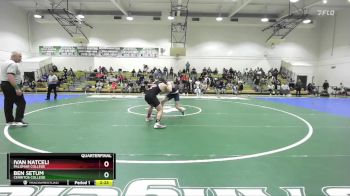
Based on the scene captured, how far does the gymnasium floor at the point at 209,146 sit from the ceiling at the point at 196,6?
17.3 meters

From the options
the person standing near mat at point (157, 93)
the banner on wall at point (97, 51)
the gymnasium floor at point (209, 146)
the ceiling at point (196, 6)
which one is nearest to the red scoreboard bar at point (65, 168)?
the gymnasium floor at point (209, 146)

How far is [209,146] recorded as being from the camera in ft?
19.5

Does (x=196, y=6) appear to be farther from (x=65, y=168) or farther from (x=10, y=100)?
(x=65, y=168)

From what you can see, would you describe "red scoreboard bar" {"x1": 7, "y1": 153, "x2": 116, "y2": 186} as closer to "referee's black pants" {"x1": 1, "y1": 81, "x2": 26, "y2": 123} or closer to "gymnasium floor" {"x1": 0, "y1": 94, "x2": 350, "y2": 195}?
"gymnasium floor" {"x1": 0, "y1": 94, "x2": 350, "y2": 195}

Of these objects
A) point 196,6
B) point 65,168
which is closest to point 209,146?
point 65,168

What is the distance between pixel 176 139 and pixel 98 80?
74.0ft

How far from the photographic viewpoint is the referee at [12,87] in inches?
293

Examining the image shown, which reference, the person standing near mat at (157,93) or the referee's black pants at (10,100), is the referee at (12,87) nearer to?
the referee's black pants at (10,100)

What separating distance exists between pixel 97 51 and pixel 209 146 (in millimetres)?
27215

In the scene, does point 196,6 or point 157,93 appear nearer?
point 157,93

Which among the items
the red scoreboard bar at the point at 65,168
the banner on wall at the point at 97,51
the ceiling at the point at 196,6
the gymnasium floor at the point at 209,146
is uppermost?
the ceiling at the point at 196,6

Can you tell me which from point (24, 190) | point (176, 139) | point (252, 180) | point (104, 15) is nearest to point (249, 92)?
point (104, 15)

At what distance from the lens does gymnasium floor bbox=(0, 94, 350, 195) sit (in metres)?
4.11

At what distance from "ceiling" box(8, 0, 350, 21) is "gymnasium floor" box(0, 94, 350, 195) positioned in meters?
17.3
